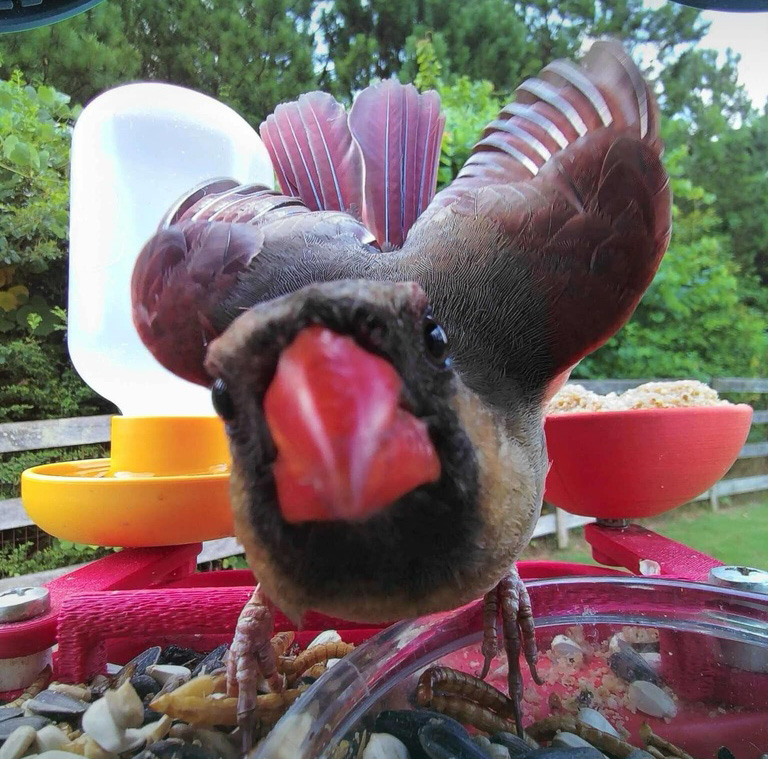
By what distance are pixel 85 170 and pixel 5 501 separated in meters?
0.83

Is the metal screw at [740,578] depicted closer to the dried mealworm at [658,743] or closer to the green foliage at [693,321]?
the dried mealworm at [658,743]

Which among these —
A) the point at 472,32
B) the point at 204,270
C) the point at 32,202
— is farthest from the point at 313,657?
the point at 472,32

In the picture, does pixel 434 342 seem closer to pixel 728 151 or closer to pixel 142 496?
pixel 142 496

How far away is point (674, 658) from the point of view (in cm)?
72

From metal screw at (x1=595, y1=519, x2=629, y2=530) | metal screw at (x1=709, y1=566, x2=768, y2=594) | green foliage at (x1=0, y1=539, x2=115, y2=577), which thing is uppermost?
metal screw at (x1=709, y1=566, x2=768, y2=594)

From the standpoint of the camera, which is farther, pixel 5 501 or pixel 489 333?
pixel 5 501

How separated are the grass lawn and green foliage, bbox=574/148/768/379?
475mm

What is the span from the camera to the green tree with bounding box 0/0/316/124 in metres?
1.54

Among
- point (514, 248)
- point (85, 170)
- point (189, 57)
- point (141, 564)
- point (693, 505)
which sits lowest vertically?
point (693, 505)

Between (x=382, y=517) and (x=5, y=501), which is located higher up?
(x=382, y=517)

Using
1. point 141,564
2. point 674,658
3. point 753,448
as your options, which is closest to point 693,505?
point 753,448

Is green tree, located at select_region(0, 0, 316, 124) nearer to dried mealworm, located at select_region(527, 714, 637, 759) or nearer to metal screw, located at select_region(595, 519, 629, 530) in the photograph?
metal screw, located at select_region(595, 519, 629, 530)

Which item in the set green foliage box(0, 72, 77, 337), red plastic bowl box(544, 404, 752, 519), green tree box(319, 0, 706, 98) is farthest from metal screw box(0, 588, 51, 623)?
green tree box(319, 0, 706, 98)

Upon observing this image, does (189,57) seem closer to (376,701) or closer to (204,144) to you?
(204,144)
